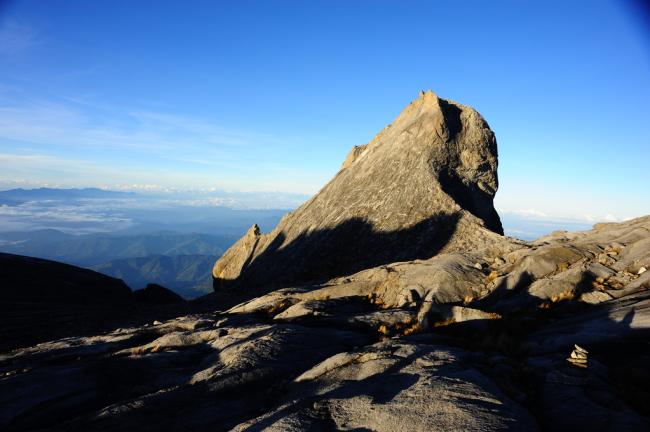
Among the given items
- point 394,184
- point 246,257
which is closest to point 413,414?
point 394,184

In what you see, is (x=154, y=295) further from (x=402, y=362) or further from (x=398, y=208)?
(x=402, y=362)

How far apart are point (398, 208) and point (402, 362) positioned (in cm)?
3351

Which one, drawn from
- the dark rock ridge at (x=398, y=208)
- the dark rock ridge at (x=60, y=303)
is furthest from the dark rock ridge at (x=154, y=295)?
the dark rock ridge at (x=398, y=208)

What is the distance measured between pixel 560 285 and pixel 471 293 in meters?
4.14

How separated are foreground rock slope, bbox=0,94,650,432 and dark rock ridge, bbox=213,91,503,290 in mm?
18544

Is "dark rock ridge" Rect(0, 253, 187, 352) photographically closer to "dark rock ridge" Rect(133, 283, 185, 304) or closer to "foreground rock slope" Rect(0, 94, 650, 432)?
"dark rock ridge" Rect(133, 283, 185, 304)

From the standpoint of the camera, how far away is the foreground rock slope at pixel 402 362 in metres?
8.81

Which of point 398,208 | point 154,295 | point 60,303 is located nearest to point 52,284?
point 60,303

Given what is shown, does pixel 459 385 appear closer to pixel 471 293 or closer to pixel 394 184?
pixel 471 293

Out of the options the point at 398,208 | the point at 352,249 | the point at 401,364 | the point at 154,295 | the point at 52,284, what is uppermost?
the point at 398,208

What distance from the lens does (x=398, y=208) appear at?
144ft

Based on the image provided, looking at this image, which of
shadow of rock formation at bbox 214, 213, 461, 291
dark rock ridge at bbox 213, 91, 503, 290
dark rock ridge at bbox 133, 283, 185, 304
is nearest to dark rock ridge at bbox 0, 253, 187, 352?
dark rock ridge at bbox 133, 283, 185, 304

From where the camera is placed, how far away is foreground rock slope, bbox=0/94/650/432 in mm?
8812

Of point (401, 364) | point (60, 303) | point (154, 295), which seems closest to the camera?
point (401, 364)
